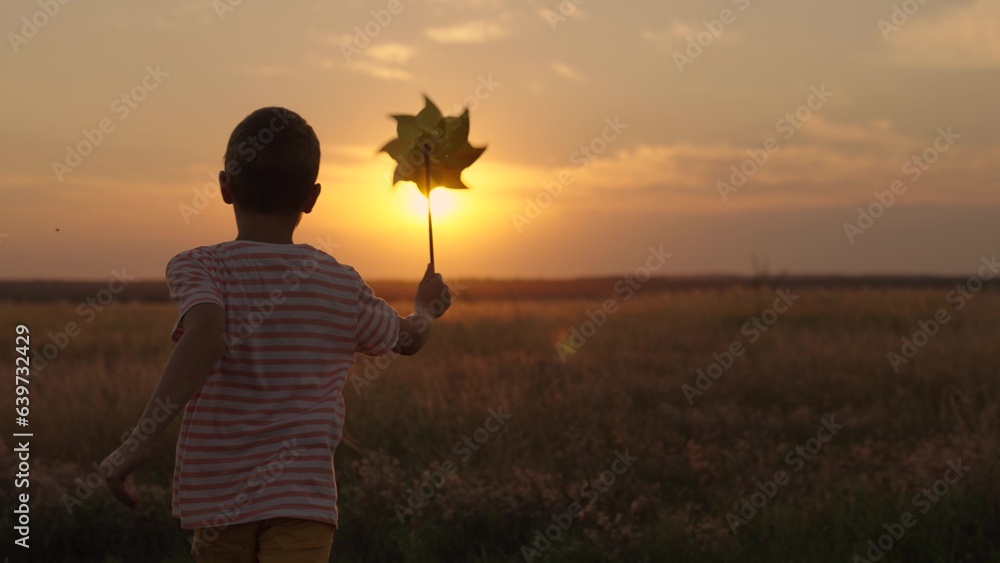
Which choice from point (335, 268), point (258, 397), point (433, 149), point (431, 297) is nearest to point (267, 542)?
point (258, 397)

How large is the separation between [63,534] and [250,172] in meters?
4.79

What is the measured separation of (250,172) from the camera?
250cm

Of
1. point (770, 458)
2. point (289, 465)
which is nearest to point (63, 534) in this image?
point (289, 465)

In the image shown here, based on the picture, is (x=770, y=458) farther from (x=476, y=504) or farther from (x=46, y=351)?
(x=46, y=351)

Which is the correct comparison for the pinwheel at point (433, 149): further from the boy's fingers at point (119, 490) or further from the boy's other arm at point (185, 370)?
the boy's fingers at point (119, 490)

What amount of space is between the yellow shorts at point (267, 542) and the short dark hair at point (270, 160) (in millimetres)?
820

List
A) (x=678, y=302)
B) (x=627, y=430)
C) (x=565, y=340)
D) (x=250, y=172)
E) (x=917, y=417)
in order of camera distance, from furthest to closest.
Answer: (x=678, y=302) < (x=565, y=340) < (x=917, y=417) < (x=627, y=430) < (x=250, y=172)

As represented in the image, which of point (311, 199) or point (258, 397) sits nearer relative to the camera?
point (258, 397)

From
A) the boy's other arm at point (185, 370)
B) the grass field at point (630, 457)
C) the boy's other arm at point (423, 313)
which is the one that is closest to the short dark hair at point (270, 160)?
the boy's other arm at point (185, 370)

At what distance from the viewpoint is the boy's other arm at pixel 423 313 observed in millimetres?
2855

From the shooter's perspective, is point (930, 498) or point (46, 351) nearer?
point (930, 498)

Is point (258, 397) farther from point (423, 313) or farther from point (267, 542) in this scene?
point (423, 313)

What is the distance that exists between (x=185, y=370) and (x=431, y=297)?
0.82 m

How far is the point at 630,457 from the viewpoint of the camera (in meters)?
7.30
